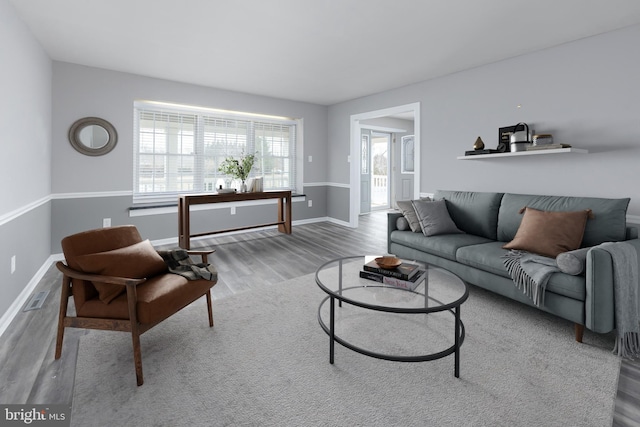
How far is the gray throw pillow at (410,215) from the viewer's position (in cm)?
359

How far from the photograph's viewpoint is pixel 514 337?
7.31 ft

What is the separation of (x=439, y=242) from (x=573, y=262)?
3.87ft

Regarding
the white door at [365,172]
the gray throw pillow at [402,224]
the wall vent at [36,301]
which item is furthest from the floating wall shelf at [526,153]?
the wall vent at [36,301]

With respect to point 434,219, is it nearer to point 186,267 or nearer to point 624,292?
point 624,292

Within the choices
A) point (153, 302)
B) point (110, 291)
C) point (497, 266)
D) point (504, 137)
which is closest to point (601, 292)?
point (497, 266)

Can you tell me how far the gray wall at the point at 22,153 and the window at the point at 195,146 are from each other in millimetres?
1218

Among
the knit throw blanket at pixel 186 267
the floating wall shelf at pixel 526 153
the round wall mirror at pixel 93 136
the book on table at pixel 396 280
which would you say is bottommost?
the book on table at pixel 396 280

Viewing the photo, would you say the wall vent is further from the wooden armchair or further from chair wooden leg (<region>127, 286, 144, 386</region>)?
chair wooden leg (<region>127, 286, 144, 386</region>)

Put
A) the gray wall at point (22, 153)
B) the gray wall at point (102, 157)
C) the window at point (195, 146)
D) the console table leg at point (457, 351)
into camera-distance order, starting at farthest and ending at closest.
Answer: the window at point (195, 146), the gray wall at point (102, 157), the gray wall at point (22, 153), the console table leg at point (457, 351)

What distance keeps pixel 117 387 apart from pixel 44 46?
3.85 meters

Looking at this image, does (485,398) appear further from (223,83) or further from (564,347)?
(223,83)

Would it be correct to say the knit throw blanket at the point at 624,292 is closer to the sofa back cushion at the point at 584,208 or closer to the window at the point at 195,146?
the sofa back cushion at the point at 584,208

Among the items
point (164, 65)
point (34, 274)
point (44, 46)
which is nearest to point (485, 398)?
point (34, 274)

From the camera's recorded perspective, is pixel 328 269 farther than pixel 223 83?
No
